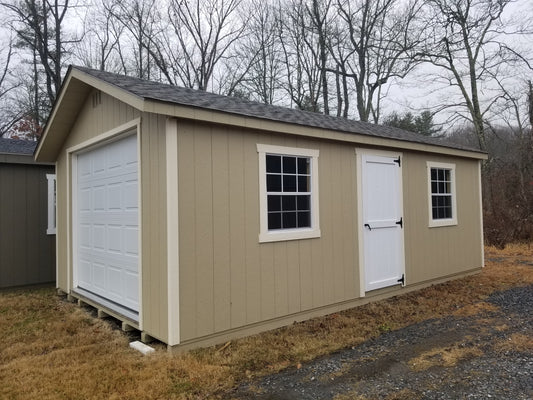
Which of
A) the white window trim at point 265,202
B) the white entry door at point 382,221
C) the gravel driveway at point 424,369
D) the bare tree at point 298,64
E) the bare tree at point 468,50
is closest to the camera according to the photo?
the gravel driveway at point 424,369

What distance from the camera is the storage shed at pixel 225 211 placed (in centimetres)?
411

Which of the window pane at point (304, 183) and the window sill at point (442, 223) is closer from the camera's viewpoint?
the window pane at point (304, 183)

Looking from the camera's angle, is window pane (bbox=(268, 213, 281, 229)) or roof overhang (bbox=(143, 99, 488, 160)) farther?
window pane (bbox=(268, 213, 281, 229))

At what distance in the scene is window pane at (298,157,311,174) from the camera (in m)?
5.20

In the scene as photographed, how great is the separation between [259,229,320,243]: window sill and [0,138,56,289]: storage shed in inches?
206

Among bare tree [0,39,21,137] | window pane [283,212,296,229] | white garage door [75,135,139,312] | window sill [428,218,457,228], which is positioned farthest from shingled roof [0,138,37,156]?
bare tree [0,39,21,137]

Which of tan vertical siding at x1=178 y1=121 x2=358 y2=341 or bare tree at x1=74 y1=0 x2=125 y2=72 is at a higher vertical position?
bare tree at x1=74 y1=0 x2=125 y2=72

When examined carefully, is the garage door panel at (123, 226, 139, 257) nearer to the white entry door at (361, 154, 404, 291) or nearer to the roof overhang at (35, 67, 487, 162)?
the roof overhang at (35, 67, 487, 162)

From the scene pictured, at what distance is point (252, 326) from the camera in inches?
180

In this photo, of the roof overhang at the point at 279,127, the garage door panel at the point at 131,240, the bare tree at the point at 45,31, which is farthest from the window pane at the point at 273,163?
the bare tree at the point at 45,31

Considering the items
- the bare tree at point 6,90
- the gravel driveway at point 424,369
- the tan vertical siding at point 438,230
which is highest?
the bare tree at point 6,90

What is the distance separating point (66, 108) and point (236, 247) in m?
3.67

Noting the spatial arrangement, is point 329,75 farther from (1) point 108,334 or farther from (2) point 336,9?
(1) point 108,334

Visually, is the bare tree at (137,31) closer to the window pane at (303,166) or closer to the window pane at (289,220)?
the window pane at (303,166)
